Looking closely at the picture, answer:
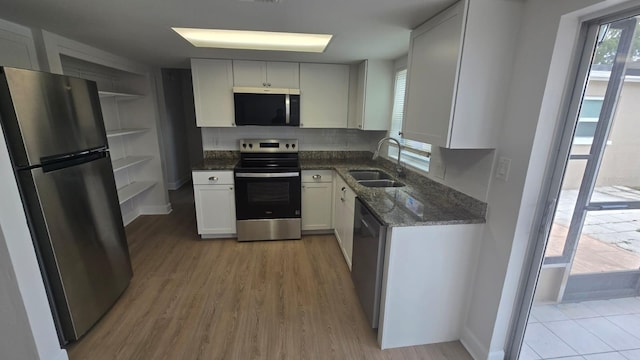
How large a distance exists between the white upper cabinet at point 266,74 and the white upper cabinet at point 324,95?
11 cm

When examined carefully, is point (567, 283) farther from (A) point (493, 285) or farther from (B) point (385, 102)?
(B) point (385, 102)

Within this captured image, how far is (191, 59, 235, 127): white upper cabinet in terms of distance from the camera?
3162mm

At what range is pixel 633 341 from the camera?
1.39m

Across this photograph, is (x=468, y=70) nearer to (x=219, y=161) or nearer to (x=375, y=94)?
(x=375, y=94)

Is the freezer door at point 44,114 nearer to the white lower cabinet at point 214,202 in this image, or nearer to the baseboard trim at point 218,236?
the white lower cabinet at point 214,202

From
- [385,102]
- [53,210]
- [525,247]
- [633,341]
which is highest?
[385,102]

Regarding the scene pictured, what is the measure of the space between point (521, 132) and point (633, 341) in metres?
1.19

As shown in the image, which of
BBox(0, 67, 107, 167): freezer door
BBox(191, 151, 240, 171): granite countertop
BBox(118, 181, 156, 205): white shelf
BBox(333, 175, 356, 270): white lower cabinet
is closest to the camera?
BBox(0, 67, 107, 167): freezer door

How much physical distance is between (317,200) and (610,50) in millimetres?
2670

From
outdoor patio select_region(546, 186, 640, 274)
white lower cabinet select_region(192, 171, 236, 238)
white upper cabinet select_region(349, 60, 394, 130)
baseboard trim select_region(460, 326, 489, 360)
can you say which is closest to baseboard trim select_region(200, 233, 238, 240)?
white lower cabinet select_region(192, 171, 236, 238)

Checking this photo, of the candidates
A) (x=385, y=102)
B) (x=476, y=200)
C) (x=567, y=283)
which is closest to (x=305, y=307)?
(x=476, y=200)

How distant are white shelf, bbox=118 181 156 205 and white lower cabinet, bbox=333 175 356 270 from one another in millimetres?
2540

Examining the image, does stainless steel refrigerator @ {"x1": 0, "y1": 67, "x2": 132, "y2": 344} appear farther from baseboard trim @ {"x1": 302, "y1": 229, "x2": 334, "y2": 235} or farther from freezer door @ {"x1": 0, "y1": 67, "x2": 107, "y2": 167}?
baseboard trim @ {"x1": 302, "y1": 229, "x2": 334, "y2": 235}

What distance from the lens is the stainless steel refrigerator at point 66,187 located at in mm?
1464
